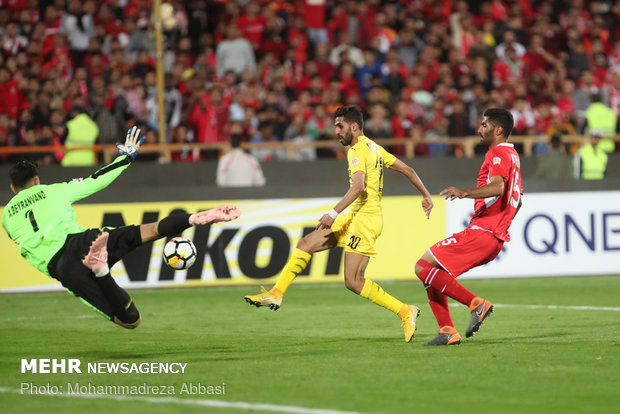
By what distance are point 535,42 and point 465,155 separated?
432cm

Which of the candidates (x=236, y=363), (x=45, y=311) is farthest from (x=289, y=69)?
(x=236, y=363)

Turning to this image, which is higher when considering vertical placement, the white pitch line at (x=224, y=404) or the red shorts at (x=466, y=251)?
the red shorts at (x=466, y=251)

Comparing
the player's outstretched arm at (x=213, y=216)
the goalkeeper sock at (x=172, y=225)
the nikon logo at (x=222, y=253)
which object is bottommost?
the nikon logo at (x=222, y=253)

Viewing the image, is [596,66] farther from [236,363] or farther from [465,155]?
[236,363]

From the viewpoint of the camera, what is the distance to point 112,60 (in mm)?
20297

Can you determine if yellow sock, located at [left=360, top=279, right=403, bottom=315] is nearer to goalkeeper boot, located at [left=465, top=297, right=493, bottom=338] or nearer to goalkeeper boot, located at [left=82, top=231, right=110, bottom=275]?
goalkeeper boot, located at [left=465, top=297, right=493, bottom=338]

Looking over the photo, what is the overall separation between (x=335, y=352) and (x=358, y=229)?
1.30m

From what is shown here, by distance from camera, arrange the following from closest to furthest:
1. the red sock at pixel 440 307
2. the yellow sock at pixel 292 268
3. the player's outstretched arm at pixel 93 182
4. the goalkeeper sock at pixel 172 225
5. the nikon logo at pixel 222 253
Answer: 1. the goalkeeper sock at pixel 172 225
2. the player's outstretched arm at pixel 93 182
3. the red sock at pixel 440 307
4. the yellow sock at pixel 292 268
5. the nikon logo at pixel 222 253

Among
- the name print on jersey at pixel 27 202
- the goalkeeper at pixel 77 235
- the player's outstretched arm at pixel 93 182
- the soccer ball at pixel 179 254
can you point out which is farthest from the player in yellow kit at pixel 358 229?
the name print on jersey at pixel 27 202

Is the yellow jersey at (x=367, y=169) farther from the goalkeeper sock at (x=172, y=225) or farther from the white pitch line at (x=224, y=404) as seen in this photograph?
the white pitch line at (x=224, y=404)

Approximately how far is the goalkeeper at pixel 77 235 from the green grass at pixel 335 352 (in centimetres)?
59

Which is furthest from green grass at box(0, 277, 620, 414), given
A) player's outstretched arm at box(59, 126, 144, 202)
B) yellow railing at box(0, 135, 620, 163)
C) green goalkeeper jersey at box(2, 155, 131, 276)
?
yellow railing at box(0, 135, 620, 163)

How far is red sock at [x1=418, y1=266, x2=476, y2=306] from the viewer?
9.50 meters

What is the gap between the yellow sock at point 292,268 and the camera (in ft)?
33.1
